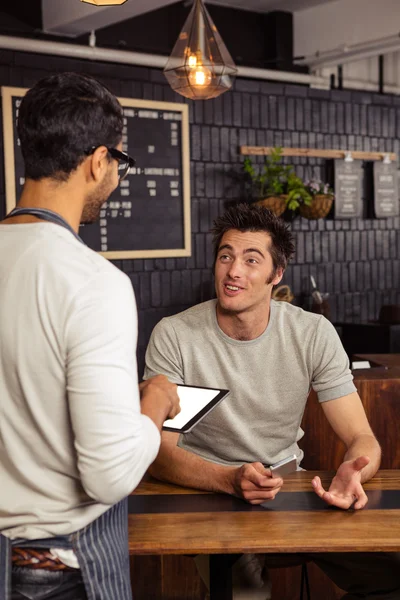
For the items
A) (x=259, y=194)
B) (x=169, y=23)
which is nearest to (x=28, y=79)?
(x=169, y=23)

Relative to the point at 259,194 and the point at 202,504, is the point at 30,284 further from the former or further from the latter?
the point at 259,194

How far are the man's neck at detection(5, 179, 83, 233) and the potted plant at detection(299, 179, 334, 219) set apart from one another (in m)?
4.88

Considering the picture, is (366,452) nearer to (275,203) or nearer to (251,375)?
(251,375)

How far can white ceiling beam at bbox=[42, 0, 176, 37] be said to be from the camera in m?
4.66

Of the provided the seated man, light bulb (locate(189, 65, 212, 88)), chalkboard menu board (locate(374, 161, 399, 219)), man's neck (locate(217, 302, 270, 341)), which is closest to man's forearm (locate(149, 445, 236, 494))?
the seated man

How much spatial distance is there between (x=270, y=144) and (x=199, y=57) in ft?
7.70

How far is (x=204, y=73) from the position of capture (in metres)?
4.09

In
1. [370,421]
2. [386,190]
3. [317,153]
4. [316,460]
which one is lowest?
[316,460]

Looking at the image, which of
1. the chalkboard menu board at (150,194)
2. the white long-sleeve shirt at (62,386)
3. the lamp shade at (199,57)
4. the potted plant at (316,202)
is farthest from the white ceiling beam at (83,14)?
the white long-sleeve shirt at (62,386)

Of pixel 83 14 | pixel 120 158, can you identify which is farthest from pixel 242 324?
pixel 83 14

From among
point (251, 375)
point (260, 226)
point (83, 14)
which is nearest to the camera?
point (251, 375)

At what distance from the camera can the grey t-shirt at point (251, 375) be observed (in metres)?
2.40

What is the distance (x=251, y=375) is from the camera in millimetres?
2439

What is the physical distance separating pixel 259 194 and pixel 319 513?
447cm
